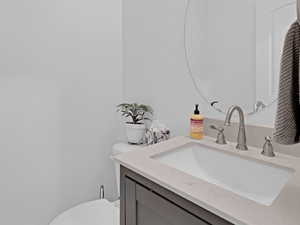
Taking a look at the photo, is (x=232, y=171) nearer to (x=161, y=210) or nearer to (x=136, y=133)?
(x=161, y=210)

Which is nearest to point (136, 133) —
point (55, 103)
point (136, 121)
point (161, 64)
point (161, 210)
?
point (136, 121)

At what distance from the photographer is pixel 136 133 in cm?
152

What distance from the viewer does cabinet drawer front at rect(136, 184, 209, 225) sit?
601 mm

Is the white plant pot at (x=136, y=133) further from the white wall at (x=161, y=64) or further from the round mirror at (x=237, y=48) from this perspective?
the round mirror at (x=237, y=48)

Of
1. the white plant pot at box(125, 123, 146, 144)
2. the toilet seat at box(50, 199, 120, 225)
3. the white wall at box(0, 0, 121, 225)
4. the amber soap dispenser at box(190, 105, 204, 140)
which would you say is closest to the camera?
the amber soap dispenser at box(190, 105, 204, 140)

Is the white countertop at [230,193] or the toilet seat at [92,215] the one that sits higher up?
the white countertop at [230,193]

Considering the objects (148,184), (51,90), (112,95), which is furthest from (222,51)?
(51,90)

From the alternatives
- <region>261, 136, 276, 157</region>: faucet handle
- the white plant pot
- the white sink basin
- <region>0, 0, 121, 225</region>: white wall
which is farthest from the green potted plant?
<region>261, 136, 276, 157</region>: faucet handle

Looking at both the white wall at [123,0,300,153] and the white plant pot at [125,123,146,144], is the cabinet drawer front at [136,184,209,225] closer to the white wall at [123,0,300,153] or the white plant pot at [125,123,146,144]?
Answer: the white wall at [123,0,300,153]

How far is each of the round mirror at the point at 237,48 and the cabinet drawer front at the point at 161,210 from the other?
1.94ft

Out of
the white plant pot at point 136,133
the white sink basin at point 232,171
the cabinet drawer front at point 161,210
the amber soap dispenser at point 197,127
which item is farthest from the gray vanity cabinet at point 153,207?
the white plant pot at point 136,133

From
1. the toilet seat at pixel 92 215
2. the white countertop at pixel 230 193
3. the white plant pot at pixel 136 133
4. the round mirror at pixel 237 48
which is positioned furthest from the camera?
the white plant pot at pixel 136 133

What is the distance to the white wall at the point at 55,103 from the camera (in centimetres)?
140

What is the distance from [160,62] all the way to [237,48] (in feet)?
1.73
